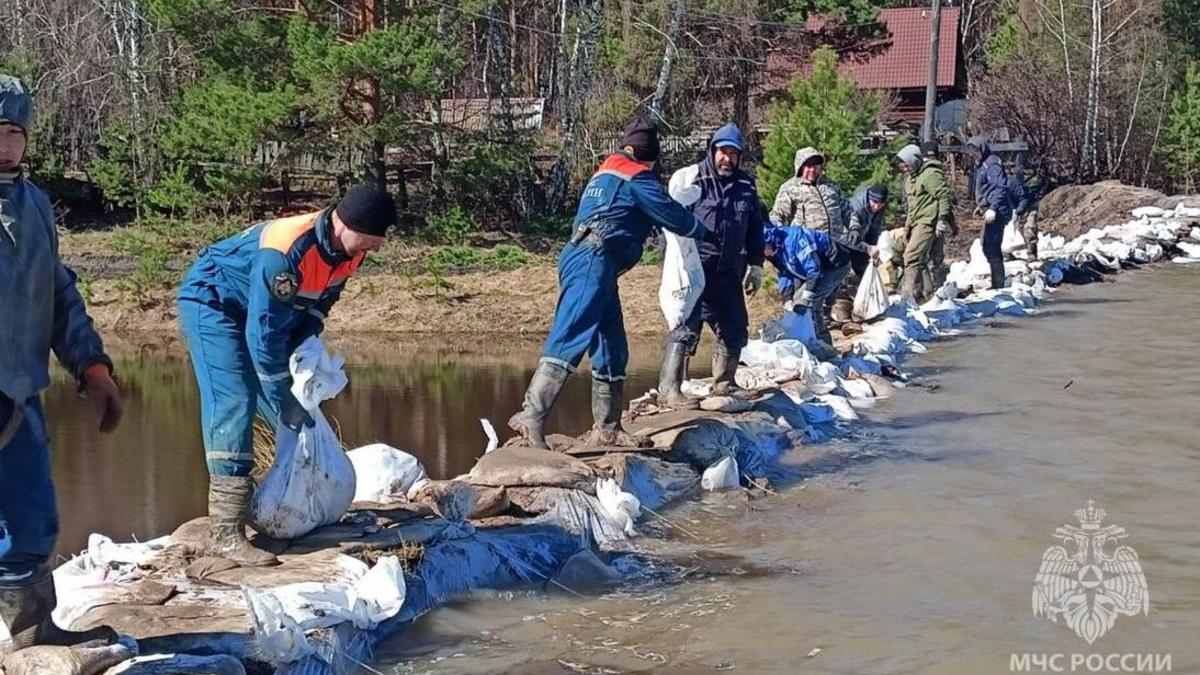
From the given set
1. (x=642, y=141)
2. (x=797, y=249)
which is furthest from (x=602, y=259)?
(x=797, y=249)

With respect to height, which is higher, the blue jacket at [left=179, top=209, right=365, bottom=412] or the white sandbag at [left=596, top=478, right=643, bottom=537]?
the blue jacket at [left=179, top=209, right=365, bottom=412]

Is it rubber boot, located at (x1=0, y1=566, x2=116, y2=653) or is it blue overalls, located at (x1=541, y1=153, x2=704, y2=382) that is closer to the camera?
rubber boot, located at (x1=0, y1=566, x2=116, y2=653)

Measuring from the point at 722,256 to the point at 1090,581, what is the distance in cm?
288

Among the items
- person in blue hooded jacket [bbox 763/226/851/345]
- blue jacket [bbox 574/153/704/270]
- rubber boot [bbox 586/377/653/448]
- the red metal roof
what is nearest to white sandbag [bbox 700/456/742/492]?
rubber boot [bbox 586/377/653/448]

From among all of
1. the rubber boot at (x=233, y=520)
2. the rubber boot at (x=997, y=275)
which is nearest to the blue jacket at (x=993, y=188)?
the rubber boot at (x=997, y=275)

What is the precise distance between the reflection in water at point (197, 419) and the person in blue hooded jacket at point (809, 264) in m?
2.19

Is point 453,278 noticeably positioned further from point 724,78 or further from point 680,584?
point 680,584

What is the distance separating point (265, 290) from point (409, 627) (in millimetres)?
1191

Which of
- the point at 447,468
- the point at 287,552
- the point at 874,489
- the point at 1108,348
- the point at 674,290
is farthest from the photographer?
the point at 1108,348

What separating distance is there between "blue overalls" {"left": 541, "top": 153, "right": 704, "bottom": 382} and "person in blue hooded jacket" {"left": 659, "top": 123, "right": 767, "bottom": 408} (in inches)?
33.0

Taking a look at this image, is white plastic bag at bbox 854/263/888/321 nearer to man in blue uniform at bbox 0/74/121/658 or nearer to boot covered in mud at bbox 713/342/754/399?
boot covered in mud at bbox 713/342/754/399

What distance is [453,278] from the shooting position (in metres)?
20.5

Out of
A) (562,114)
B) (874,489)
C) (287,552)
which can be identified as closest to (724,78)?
(562,114)

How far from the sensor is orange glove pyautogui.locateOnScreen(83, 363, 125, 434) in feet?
11.9
